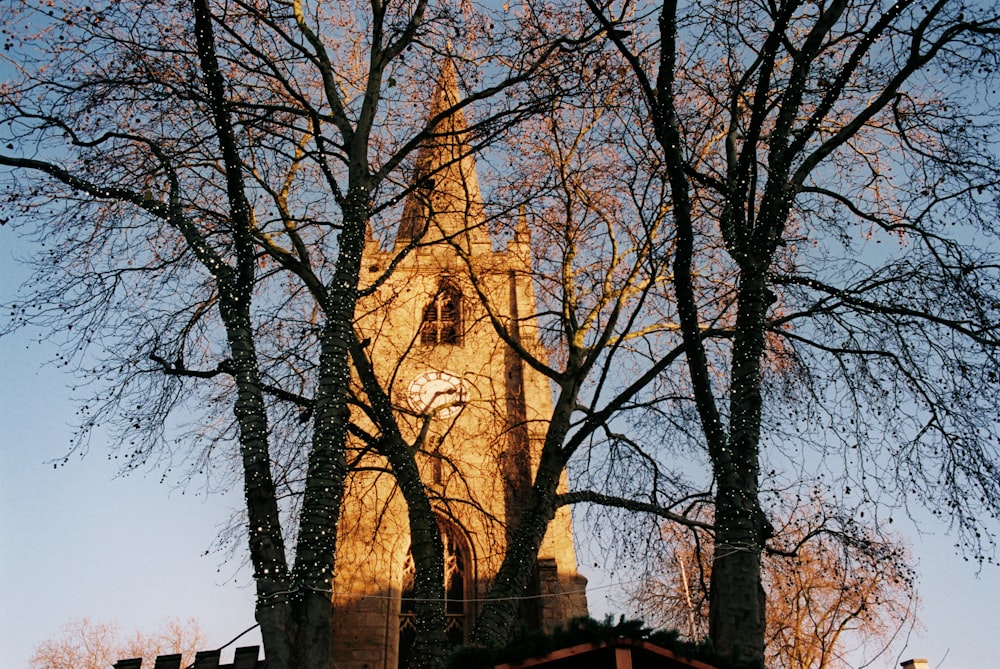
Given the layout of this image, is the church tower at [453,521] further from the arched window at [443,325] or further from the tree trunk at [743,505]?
the tree trunk at [743,505]

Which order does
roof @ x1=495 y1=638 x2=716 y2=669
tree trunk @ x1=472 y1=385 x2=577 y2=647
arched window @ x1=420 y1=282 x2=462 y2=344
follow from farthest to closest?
arched window @ x1=420 y1=282 x2=462 y2=344, tree trunk @ x1=472 y1=385 x2=577 y2=647, roof @ x1=495 y1=638 x2=716 y2=669

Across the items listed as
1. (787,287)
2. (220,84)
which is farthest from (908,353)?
(220,84)

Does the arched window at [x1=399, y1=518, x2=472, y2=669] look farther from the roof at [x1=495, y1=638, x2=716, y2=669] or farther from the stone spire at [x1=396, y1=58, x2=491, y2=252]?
the roof at [x1=495, y1=638, x2=716, y2=669]

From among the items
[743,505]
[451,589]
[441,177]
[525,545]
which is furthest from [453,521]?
[743,505]

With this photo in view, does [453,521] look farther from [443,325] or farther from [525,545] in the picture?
[525,545]

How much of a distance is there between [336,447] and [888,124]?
748cm

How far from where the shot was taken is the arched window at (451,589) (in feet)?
57.6

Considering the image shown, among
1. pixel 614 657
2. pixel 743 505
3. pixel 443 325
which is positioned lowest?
pixel 614 657

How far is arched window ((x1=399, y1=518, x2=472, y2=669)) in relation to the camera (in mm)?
17566

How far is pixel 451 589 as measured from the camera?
61.3 ft

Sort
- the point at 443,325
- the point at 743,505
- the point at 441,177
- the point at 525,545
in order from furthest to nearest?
1. the point at 443,325
2. the point at 441,177
3. the point at 525,545
4. the point at 743,505

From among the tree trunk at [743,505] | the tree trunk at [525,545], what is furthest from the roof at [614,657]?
the tree trunk at [525,545]

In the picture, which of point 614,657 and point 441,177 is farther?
point 441,177

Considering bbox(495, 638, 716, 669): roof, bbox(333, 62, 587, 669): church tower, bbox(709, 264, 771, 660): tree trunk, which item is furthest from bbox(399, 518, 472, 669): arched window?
bbox(495, 638, 716, 669): roof
